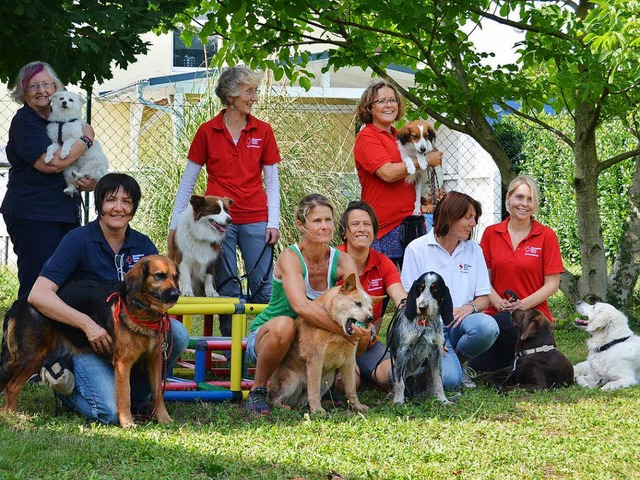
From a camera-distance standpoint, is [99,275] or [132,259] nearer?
[99,275]

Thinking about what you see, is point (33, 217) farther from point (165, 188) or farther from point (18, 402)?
point (165, 188)

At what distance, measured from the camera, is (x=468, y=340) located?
212 inches

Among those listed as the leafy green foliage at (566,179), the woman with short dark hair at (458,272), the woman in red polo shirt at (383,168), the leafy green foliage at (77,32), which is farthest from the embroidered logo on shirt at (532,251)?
the leafy green foliage at (566,179)

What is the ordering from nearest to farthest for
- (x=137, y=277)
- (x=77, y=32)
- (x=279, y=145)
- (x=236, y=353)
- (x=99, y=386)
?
1. (x=137, y=277)
2. (x=99, y=386)
3. (x=236, y=353)
4. (x=77, y=32)
5. (x=279, y=145)

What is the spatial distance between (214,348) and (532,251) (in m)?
2.26

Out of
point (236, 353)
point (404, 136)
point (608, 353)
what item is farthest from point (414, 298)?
point (404, 136)

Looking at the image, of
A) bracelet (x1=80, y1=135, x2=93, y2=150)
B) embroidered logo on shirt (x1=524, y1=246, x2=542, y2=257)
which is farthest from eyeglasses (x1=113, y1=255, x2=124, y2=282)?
embroidered logo on shirt (x1=524, y1=246, x2=542, y2=257)

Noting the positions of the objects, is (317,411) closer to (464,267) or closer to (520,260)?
(464,267)

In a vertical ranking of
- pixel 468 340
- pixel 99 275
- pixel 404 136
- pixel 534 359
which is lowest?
pixel 534 359

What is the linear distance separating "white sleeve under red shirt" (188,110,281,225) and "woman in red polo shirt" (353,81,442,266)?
2.35ft

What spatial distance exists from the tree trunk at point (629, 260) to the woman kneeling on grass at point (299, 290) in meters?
4.83

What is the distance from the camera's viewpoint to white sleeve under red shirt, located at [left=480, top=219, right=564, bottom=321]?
581cm

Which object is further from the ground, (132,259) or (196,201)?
(196,201)

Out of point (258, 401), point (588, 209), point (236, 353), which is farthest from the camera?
point (588, 209)
